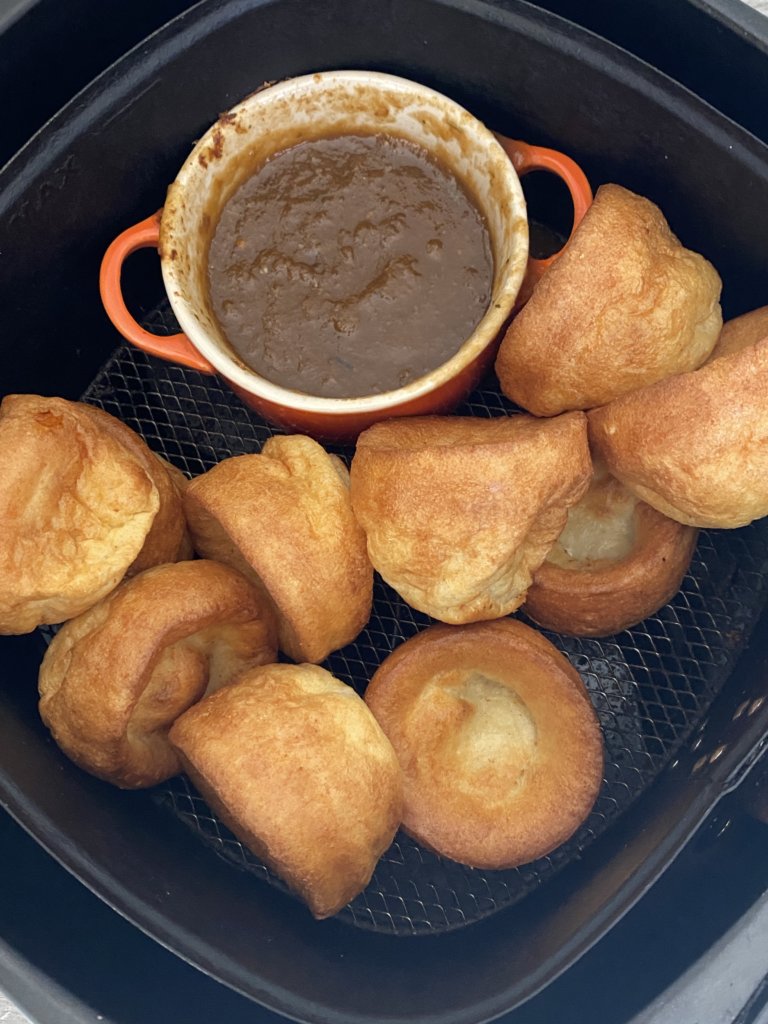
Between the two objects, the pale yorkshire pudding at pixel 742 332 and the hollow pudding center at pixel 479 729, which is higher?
the pale yorkshire pudding at pixel 742 332

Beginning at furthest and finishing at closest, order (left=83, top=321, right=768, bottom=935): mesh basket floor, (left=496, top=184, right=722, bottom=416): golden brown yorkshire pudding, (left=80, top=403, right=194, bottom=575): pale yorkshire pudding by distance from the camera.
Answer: (left=83, top=321, right=768, bottom=935): mesh basket floor
(left=80, top=403, right=194, bottom=575): pale yorkshire pudding
(left=496, top=184, right=722, bottom=416): golden brown yorkshire pudding

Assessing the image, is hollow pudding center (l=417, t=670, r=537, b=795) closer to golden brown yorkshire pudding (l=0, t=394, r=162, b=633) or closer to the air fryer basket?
the air fryer basket

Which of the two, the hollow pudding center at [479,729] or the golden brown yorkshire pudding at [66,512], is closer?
the golden brown yorkshire pudding at [66,512]

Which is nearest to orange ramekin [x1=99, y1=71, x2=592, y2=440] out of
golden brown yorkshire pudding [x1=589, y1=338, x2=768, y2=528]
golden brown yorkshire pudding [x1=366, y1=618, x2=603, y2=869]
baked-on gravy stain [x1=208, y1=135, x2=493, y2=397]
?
baked-on gravy stain [x1=208, y1=135, x2=493, y2=397]

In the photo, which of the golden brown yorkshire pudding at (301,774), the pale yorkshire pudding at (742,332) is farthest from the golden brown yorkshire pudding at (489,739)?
the pale yorkshire pudding at (742,332)

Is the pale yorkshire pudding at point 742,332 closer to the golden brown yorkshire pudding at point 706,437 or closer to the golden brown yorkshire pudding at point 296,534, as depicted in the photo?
the golden brown yorkshire pudding at point 706,437

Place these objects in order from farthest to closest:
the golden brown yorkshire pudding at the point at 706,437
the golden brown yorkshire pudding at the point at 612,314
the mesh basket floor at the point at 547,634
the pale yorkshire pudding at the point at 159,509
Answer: the mesh basket floor at the point at 547,634 < the pale yorkshire pudding at the point at 159,509 < the golden brown yorkshire pudding at the point at 612,314 < the golden brown yorkshire pudding at the point at 706,437

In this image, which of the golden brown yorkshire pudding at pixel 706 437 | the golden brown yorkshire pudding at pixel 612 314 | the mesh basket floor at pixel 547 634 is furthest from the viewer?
the mesh basket floor at pixel 547 634
